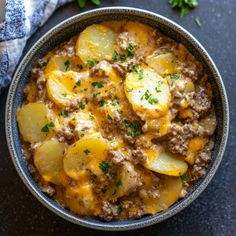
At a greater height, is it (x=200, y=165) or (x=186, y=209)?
(x=200, y=165)

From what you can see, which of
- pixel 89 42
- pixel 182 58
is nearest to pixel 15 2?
pixel 89 42

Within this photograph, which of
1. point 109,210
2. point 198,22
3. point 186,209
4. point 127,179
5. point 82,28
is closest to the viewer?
point 127,179

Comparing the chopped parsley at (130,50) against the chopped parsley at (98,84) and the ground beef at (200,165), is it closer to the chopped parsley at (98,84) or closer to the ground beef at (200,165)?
the chopped parsley at (98,84)

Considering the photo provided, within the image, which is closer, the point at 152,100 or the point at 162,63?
→ the point at 152,100

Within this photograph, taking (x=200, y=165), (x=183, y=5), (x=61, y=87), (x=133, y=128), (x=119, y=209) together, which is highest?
(x=183, y=5)

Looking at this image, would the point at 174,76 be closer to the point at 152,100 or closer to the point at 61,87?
the point at 152,100

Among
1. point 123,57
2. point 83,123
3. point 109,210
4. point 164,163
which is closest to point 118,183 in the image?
point 109,210

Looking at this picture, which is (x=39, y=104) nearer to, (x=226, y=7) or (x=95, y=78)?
(x=95, y=78)
